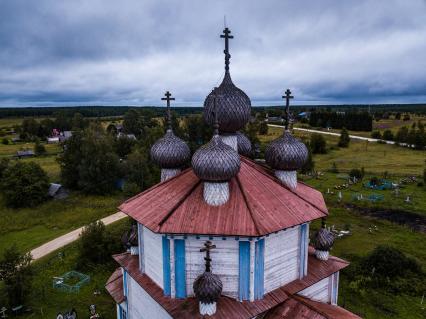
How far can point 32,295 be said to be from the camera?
55.8 ft

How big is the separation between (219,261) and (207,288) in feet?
3.28

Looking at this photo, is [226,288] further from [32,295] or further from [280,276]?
[32,295]

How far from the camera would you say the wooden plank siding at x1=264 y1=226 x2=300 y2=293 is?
9.22 metres

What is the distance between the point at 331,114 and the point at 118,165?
237ft

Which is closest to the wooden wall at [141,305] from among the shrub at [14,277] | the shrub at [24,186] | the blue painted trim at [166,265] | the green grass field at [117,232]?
the blue painted trim at [166,265]

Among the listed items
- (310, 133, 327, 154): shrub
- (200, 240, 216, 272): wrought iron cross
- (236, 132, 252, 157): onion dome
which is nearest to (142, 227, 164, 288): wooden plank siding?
(200, 240, 216, 272): wrought iron cross

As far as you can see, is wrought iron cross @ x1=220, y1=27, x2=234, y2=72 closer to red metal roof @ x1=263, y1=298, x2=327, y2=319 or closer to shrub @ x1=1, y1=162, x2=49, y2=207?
red metal roof @ x1=263, y1=298, x2=327, y2=319

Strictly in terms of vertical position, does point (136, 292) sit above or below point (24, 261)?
above

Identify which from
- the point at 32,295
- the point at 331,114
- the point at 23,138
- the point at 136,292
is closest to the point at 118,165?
the point at 32,295

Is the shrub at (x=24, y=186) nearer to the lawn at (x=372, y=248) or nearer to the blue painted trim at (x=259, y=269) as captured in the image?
the lawn at (x=372, y=248)

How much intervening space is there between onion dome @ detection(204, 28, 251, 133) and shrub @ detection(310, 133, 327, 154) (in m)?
52.7

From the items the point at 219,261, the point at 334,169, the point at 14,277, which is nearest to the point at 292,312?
the point at 219,261

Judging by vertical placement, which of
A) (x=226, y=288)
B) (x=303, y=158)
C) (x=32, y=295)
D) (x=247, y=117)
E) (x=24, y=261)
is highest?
(x=247, y=117)

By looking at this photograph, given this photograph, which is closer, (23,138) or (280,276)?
(280,276)
